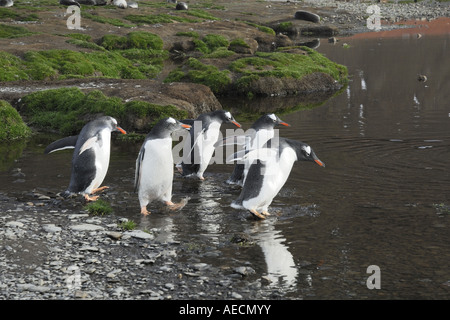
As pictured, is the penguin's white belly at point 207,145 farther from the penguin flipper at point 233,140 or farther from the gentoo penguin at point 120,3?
the gentoo penguin at point 120,3

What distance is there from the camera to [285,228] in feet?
29.8

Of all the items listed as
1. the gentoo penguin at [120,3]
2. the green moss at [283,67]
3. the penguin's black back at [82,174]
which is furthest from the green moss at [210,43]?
the penguin's black back at [82,174]

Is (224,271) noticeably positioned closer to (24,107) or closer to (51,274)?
(51,274)

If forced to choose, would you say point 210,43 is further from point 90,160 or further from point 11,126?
point 90,160

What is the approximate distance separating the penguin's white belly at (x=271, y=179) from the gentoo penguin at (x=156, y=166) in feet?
4.29

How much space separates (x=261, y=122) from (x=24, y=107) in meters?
9.24

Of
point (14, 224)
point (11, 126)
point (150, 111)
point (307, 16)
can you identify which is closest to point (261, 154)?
point (14, 224)

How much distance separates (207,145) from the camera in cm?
1237

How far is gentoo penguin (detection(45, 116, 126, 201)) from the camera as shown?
10.6m

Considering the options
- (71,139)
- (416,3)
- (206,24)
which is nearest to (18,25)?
(206,24)

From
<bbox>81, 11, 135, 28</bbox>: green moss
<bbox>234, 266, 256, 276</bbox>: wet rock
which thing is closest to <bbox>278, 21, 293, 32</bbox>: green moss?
<bbox>81, 11, 135, 28</bbox>: green moss

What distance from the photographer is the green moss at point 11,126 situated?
634 inches

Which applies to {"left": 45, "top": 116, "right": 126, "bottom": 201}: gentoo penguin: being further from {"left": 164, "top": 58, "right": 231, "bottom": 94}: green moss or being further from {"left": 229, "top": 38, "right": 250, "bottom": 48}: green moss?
{"left": 229, "top": 38, "right": 250, "bottom": 48}: green moss

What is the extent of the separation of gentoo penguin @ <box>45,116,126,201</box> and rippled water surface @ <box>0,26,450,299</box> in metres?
0.52
